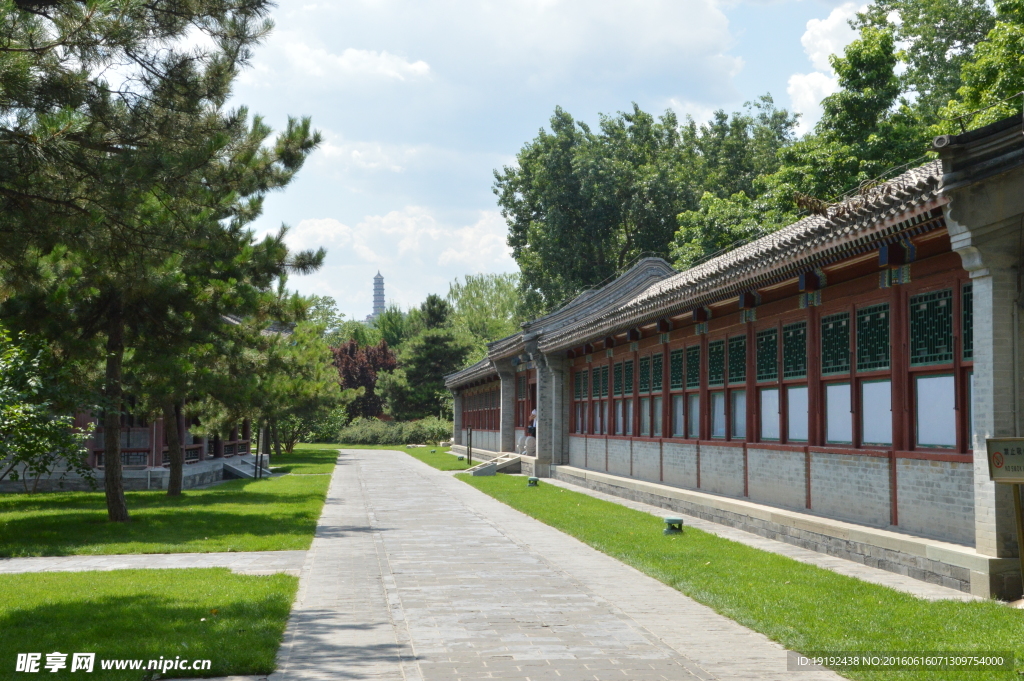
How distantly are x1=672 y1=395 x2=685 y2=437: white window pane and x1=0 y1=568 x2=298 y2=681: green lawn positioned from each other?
10272mm

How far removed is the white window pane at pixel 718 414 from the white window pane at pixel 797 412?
2.59m

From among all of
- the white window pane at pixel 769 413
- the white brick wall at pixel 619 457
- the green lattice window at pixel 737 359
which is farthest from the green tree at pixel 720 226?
the white window pane at pixel 769 413

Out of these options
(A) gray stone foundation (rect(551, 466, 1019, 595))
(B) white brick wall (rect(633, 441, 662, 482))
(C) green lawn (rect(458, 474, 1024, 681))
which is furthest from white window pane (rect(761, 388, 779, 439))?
(B) white brick wall (rect(633, 441, 662, 482))

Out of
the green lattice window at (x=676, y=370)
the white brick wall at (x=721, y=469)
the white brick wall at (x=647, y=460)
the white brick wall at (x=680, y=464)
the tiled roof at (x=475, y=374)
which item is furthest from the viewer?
the tiled roof at (x=475, y=374)

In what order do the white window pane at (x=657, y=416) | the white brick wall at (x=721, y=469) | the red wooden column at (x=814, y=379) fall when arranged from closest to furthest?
the red wooden column at (x=814, y=379) → the white brick wall at (x=721, y=469) → the white window pane at (x=657, y=416)

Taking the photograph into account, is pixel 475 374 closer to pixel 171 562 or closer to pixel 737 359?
pixel 737 359

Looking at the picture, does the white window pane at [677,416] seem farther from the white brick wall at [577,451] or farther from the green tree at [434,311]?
the green tree at [434,311]

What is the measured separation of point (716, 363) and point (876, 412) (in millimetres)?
5432

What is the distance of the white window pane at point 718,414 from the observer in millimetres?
16859

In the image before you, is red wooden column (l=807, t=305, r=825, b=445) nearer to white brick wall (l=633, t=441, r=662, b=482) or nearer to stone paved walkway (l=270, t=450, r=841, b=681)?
stone paved walkway (l=270, t=450, r=841, b=681)

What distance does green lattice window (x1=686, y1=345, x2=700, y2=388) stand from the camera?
59.0 feet

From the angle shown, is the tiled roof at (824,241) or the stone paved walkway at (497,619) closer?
the stone paved walkway at (497,619)

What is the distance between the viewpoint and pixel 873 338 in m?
11.6

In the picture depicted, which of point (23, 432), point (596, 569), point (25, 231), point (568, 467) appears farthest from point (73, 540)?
point (568, 467)
